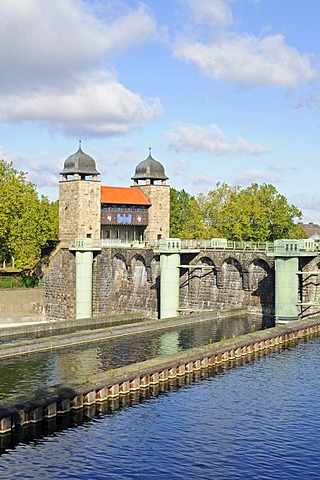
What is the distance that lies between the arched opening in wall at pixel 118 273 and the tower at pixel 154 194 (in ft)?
23.7

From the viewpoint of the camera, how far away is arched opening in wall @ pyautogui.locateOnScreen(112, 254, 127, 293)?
7556 centimetres

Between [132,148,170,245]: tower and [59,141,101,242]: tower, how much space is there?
7367mm

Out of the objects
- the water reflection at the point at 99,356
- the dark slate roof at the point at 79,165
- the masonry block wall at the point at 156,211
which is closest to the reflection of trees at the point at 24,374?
the water reflection at the point at 99,356

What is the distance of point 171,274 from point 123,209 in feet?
54.8

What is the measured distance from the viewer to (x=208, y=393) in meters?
37.8

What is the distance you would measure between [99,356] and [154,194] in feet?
122

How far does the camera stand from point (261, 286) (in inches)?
2591

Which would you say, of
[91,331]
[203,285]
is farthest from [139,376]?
[203,285]

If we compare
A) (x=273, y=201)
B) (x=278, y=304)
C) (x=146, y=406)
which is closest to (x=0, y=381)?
(x=146, y=406)

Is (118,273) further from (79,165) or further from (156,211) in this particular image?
(79,165)

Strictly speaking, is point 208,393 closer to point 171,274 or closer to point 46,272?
point 171,274

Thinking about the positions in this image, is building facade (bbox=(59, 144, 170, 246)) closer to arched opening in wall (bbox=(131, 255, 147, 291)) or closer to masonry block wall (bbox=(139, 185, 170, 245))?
masonry block wall (bbox=(139, 185, 170, 245))

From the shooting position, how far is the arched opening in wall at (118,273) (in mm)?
75562

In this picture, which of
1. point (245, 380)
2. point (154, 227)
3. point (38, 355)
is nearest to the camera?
point (245, 380)
